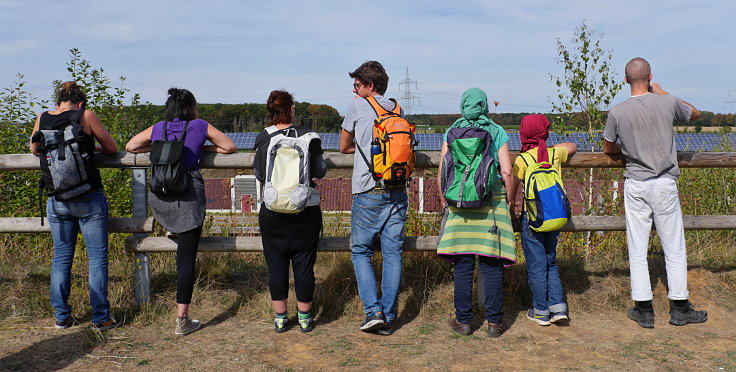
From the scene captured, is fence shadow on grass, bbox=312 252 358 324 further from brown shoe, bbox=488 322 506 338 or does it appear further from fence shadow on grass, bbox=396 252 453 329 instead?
brown shoe, bbox=488 322 506 338

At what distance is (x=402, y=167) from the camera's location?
4598 mm

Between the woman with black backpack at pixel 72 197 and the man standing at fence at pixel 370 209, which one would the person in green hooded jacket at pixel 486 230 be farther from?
the woman with black backpack at pixel 72 197

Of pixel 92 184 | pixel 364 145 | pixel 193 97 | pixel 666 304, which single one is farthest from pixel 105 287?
pixel 666 304

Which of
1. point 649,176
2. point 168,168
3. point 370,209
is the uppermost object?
point 168,168

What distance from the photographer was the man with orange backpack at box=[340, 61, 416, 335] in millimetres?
4586

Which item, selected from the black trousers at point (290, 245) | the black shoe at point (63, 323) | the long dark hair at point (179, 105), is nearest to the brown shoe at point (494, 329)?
the black trousers at point (290, 245)

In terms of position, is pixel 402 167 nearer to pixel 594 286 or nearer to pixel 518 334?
pixel 518 334

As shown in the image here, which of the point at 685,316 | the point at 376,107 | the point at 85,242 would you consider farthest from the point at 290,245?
the point at 685,316

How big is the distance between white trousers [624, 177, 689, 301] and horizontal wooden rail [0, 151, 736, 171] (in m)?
0.34

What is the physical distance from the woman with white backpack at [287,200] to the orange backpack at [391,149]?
0.44 metres

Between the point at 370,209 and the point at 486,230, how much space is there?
875 millimetres

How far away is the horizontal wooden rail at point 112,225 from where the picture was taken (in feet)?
17.1

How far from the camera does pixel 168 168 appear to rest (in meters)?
4.57

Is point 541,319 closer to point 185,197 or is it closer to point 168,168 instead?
point 185,197
